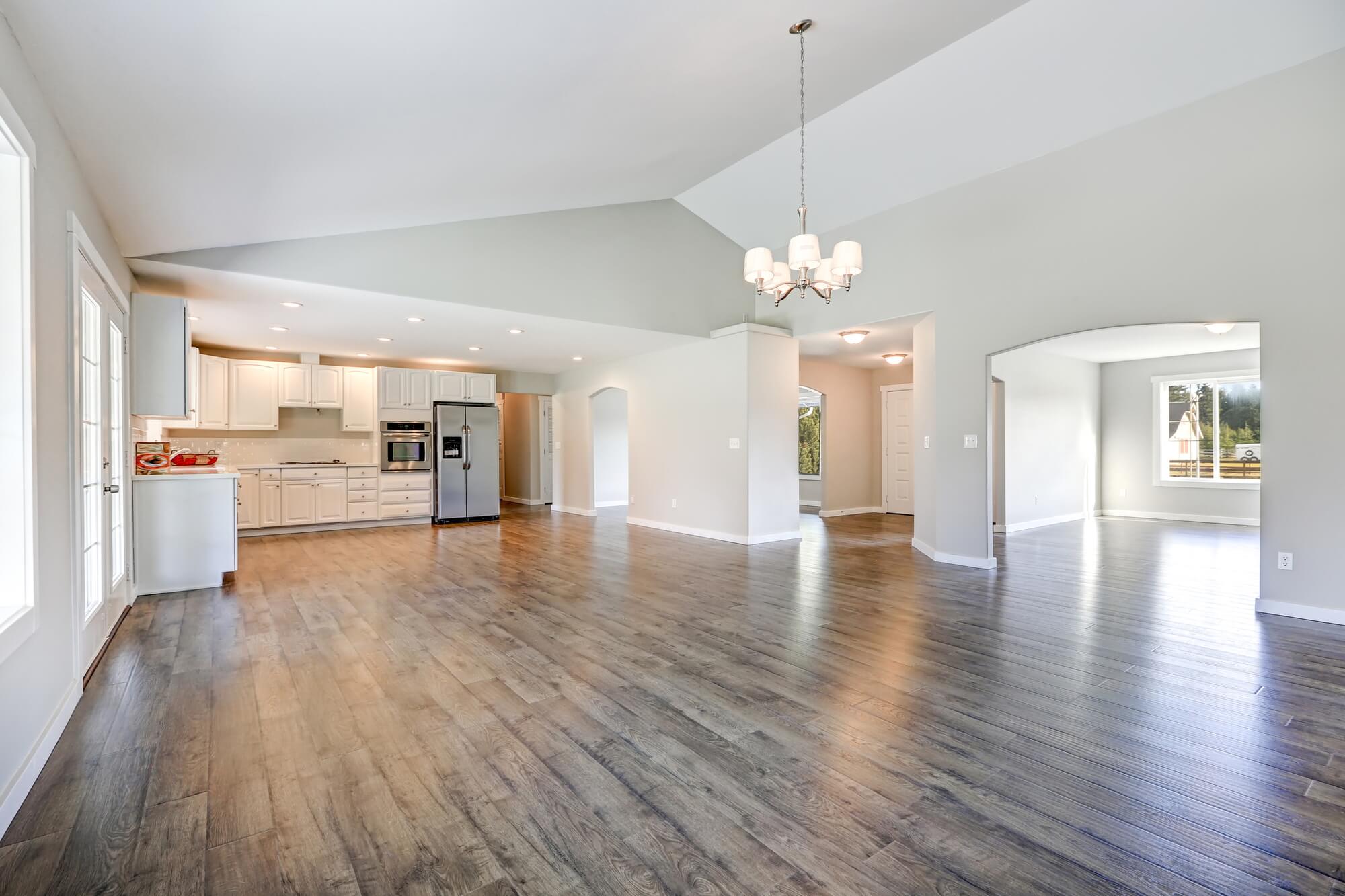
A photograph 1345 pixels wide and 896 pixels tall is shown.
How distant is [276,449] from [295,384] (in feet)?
3.13

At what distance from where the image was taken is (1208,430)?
28.5ft

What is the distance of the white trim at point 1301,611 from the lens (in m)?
3.75

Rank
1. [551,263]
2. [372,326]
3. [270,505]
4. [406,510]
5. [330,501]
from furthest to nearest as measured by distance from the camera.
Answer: [406,510] → [330,501] → [270,505] → [372,326] → [551,263]

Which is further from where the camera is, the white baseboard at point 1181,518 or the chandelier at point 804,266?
the white baseboard at point 1181,518

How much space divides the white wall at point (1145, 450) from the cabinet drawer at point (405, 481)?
10.3m

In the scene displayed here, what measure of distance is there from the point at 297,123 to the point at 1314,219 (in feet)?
19.1

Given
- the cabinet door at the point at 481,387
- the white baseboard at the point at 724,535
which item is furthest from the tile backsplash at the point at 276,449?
the white baseboard at the point at 724,535

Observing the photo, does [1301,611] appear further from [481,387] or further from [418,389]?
[418,389]

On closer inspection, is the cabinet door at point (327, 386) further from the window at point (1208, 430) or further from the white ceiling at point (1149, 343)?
the window at point (1208, 430)

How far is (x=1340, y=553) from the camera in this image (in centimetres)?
377

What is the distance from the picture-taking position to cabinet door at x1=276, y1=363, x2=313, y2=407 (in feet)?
25.3

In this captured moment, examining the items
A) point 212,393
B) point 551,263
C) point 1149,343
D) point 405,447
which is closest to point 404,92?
point 551,263

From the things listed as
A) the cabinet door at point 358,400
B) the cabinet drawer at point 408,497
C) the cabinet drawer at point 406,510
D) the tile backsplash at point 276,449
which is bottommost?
the cabinet drawer at point 406,510

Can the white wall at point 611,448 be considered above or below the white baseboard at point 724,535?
above
